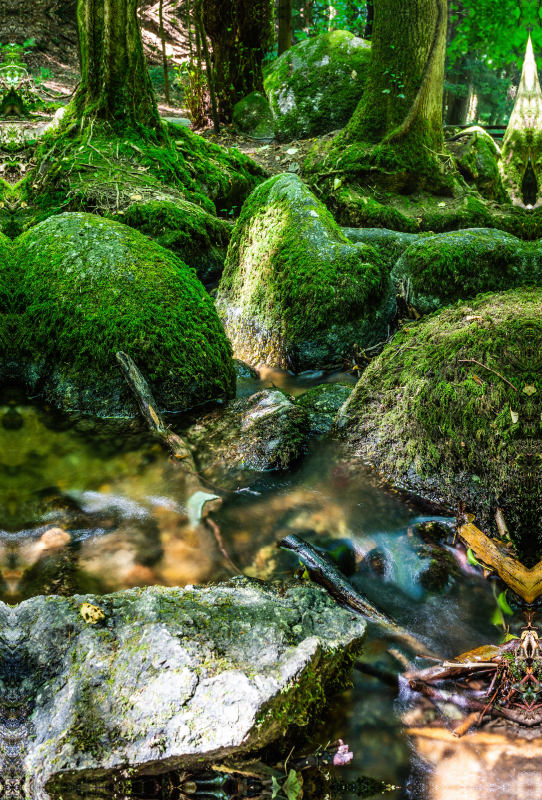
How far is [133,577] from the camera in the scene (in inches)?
116

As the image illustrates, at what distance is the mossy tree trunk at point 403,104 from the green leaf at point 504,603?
7.53 meters

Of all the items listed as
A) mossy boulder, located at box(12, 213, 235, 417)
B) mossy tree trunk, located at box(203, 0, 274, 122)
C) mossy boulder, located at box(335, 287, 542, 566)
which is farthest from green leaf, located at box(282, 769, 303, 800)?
mossy tree trunk, located at box(203, 0, 274, 122)

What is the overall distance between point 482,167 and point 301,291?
241 inches

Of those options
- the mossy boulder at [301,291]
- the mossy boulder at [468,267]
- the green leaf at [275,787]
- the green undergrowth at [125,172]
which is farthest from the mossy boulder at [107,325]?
the green leaf at [275,787]

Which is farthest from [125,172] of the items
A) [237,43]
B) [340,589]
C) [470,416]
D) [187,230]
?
[237,43]

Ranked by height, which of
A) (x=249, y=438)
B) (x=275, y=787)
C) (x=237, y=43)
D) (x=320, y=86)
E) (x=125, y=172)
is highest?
(x=237, y=43)

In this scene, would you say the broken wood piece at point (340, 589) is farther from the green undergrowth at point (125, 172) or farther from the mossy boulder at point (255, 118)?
the mossy boulder at point (255, 118)

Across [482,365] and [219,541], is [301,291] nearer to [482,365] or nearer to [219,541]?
[482,365]

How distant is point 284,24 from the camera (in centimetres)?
1326

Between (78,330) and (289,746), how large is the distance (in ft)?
11.5

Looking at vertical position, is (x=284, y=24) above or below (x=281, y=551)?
above

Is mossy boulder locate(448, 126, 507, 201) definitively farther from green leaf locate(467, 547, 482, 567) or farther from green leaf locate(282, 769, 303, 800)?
green leaf locate(282, 769, 303, 800)

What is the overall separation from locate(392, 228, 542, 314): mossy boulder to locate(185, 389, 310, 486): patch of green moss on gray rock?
2432 mm

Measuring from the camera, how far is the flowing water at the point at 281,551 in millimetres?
2160
